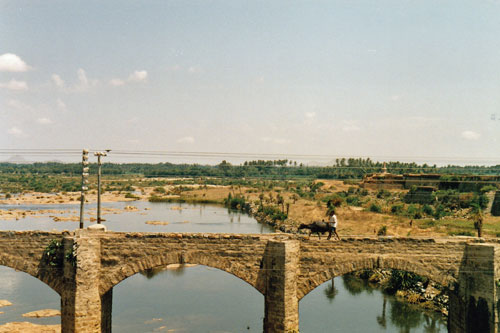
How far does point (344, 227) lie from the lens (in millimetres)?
42719

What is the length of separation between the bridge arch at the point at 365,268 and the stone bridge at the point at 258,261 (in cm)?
3

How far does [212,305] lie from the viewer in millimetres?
25359

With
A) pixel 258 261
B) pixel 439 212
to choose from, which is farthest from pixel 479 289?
pixel 439 212

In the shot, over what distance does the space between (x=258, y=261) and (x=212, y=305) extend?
38.3ft

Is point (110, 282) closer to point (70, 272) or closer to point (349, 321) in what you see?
point (70, 272)

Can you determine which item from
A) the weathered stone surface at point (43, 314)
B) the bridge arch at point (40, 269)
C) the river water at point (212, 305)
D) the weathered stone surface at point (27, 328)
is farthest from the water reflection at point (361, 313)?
the weathered stone surface at point (43, 314)

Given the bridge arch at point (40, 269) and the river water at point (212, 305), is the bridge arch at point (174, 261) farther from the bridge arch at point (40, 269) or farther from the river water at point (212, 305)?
the river water at point (212, 305)

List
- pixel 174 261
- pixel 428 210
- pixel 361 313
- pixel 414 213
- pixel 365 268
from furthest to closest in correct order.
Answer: pixel 428 210 < pixel 414 213 < pixel 361 313 < pixel 365 268 < pixel 174 261

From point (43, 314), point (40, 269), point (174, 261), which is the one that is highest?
point (174, 261)

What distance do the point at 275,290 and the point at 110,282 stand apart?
5.44 metres

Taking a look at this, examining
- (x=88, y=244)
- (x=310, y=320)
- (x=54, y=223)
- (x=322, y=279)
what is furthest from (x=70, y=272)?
(x=54, y=223)

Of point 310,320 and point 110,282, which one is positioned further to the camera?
point 310,320

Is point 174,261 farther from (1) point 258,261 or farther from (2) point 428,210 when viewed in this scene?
(2) point 428,210

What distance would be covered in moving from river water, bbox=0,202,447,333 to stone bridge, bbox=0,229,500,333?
7400 mm
